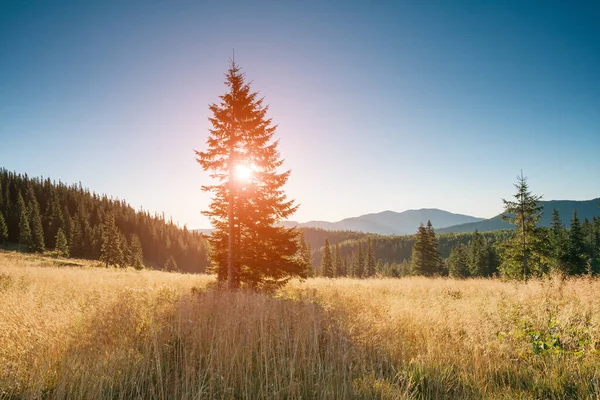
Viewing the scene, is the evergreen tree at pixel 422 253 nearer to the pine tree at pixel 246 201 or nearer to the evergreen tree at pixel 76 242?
the pine tree at pixel 246 201

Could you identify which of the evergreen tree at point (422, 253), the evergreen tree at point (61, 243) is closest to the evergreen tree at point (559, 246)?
the evergreen tree at point (422, 253)

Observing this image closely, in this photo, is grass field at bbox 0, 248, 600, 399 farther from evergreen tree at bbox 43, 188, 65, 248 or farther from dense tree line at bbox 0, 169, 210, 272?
evergreen tree at bbox 43, 188, 65, 248

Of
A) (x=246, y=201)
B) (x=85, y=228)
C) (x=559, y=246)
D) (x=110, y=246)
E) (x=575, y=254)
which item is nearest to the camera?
(x=246, y=201)

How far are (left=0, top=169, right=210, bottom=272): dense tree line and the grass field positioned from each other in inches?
2160

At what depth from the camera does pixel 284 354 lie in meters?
4.34

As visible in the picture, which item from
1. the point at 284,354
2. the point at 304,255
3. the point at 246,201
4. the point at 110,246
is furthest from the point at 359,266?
the point at 284,354

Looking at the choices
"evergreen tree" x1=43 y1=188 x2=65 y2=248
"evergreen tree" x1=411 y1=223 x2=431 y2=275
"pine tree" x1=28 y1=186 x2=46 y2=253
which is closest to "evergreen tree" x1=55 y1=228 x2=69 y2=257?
"pine tree" x1=28 y1=186 x2=46 y2=253

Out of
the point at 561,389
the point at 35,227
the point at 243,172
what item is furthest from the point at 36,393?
the point at 35,227

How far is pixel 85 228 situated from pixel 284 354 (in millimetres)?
84543

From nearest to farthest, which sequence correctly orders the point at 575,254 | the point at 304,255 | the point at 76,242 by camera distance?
the point at 304,255 → the point at 575,254 → the point at 76,242

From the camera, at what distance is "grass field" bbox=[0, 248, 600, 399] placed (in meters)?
3.45

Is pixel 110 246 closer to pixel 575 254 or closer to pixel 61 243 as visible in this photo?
pixel 61 243

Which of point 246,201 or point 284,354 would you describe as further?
point 246,201

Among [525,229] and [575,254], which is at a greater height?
[525,229]
